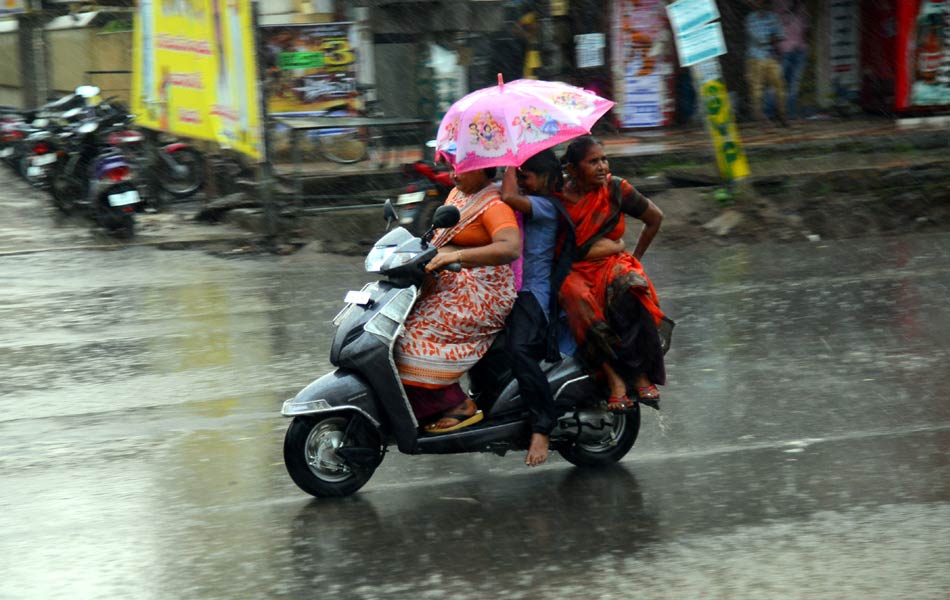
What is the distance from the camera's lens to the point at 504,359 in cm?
553

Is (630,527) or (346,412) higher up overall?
(346,412)

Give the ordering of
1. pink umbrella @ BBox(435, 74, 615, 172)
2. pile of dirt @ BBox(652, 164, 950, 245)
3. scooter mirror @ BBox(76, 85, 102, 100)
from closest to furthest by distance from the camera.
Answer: pink umbrella @ BBox(435, 74, 615, 172) → pile of dirt @ BBox(652, 164, 950, 245) → scooter mirror @ BBox(76, 85, 102, 100)

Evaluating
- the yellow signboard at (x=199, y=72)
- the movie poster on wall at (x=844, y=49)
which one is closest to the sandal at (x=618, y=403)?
the yellow signboard at (x=199, y=72)

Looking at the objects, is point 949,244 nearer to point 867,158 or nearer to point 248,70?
point 867,158

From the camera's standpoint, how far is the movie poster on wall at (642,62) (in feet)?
61.9

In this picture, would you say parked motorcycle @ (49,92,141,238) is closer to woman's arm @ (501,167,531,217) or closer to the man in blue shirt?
woman's arm @ (501,167,531,217)

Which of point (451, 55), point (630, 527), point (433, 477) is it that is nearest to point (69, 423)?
point (433, 477)

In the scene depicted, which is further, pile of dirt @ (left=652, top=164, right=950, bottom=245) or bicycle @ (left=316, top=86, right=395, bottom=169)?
bicycle @ (left=316, top=86, right=395, bottom=169)

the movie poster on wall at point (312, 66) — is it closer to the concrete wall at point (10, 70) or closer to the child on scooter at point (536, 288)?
the concrete wall at point (10, 70)

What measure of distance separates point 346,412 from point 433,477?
675mm

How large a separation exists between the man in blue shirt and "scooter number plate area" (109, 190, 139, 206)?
9577 millimetres

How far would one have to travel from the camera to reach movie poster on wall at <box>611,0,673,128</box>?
61.9ft

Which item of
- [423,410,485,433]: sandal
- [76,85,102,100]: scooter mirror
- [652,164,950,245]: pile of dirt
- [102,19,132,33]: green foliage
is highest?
[102,19,132,33]: green foliage

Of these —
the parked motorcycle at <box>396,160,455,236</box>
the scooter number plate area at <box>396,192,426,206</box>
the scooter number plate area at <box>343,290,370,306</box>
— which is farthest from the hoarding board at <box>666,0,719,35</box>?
the scooter number plate area at <box>343,290,370,306</box>
